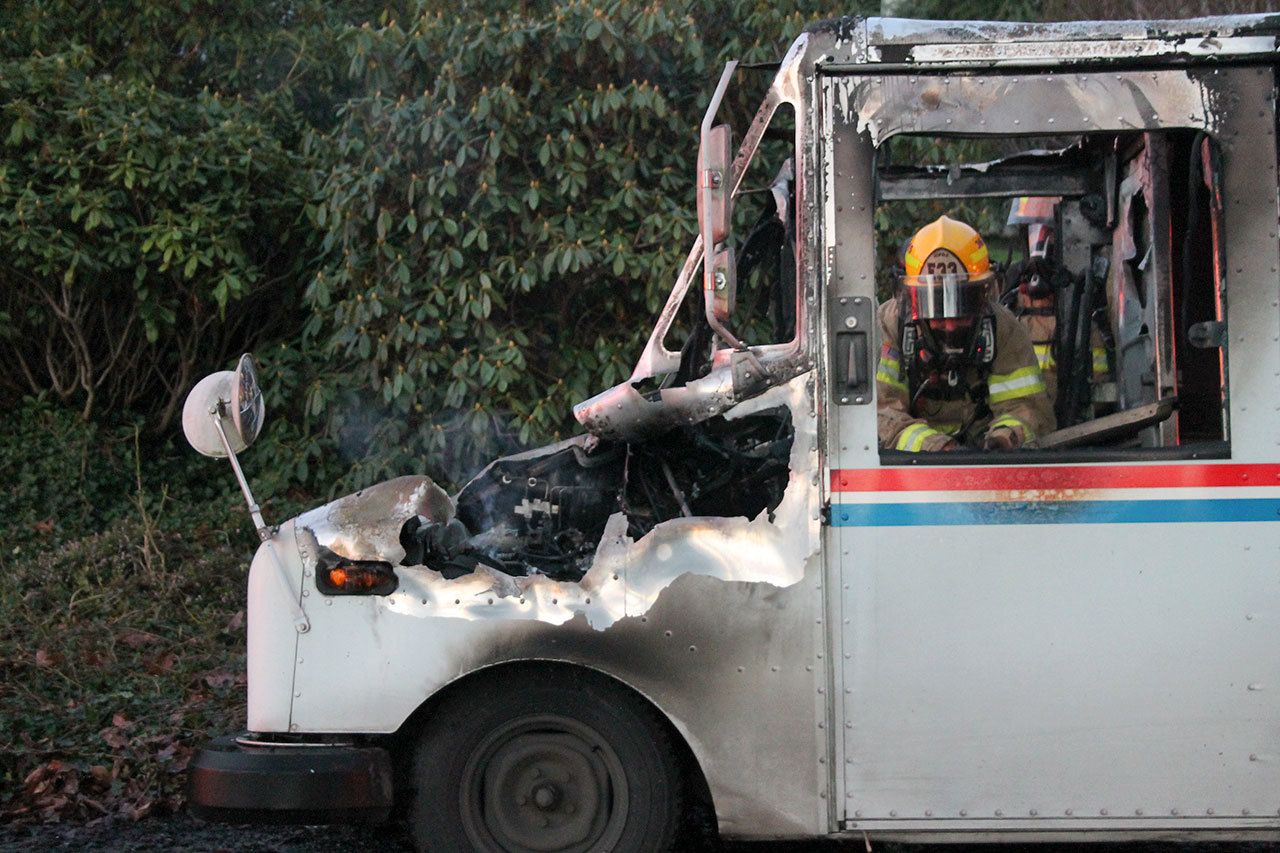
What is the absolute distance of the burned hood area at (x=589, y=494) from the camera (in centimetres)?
430

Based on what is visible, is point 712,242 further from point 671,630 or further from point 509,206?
point 509,206

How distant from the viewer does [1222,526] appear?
397cm

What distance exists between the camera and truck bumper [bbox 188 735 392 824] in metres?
4.09

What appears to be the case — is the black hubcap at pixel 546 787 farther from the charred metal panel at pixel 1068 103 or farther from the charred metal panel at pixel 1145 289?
the charred metal panel at pixel 1068 103

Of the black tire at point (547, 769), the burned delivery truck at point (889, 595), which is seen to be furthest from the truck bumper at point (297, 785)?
the black tire at point (547, 769)

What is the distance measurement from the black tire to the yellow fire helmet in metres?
1.55

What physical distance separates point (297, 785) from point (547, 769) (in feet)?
2.30

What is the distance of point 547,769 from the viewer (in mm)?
4238

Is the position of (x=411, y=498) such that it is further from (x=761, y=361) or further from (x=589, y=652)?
(x=761, y=361)

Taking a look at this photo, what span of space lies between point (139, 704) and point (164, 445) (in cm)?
413

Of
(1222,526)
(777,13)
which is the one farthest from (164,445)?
(1222,526)

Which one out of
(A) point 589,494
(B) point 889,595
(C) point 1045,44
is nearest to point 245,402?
(A) point 589,494

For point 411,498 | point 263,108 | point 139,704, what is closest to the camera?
point 411,498

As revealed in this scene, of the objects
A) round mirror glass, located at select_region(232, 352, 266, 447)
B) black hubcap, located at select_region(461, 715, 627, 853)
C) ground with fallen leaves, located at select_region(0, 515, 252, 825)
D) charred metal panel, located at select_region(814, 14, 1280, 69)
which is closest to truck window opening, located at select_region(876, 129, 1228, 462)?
charred metal panel, located at select_region(814, 14, 1280, 69)
